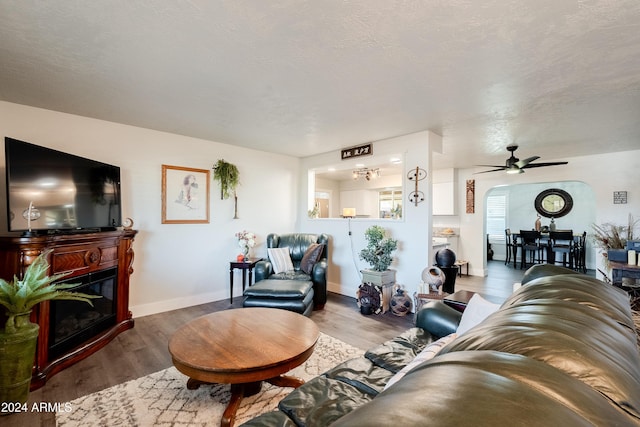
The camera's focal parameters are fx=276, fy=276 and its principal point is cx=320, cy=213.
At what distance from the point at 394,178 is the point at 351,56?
233 inches

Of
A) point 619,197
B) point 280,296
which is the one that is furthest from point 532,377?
point 619,197

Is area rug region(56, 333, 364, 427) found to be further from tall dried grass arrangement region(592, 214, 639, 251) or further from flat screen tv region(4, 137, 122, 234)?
tall dried grass arrangement region(592, 214, 639, 251)

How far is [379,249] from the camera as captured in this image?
12.5ft

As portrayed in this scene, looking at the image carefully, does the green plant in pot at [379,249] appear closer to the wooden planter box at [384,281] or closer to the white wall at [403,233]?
the wooden planter box at [384,281]

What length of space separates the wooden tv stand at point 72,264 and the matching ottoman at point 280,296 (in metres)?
1.39

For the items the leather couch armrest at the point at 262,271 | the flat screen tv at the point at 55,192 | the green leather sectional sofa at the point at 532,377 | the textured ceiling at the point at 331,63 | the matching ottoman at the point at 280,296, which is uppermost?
the textured ceiling at the point at 331,63

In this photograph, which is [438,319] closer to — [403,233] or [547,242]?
[403,233]

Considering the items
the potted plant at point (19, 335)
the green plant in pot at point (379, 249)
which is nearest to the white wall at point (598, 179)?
the green plant in pot at point (379, 249)

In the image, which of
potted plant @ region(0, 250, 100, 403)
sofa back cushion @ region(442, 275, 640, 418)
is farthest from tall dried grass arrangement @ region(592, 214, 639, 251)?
potted plant @ region(0, 250, 100, 403)

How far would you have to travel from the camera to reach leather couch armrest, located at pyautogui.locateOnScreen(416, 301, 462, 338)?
5.88ft

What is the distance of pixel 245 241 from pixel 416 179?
8.87 ft

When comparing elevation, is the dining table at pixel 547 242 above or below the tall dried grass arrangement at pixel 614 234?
below

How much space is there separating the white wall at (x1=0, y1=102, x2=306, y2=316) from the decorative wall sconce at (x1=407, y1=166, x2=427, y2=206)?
246 cm

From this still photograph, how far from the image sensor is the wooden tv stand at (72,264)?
2094mm
